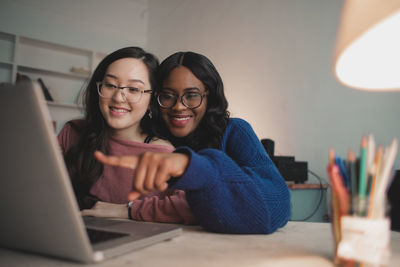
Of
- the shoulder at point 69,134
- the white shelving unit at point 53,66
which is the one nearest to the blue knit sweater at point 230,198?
the shoulder at point 69,134

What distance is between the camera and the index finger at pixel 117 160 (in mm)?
→ 477

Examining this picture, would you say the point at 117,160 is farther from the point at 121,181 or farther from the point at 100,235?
the point at 121,181

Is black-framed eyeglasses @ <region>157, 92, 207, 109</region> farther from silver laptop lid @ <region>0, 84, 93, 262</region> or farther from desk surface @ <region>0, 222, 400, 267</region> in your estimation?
silver laptop lid @ <region>0, 84, 93, 262</region>

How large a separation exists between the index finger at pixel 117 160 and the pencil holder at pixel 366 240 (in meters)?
0.32

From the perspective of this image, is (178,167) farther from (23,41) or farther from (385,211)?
(23,41)

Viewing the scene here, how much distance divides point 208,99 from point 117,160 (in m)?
0.84

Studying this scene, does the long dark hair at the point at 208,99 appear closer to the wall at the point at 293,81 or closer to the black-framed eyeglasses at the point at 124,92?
the black-framed eyeglasses at the point at 124,92

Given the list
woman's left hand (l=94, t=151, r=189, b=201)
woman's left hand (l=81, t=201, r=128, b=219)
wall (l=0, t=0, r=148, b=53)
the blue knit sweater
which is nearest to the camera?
woman's left hand (l=94, t=151, r=189, b=201)

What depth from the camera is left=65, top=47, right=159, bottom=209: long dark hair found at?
122cm

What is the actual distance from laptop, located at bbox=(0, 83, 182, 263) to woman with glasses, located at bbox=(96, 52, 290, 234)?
0.08m

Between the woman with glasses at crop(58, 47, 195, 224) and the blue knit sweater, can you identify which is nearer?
the blue knit sweater

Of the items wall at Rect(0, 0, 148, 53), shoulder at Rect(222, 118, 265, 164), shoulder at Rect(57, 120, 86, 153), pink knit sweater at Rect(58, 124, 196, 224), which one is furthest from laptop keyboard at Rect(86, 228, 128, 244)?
wall at Rect(0, 0, 148, 53)

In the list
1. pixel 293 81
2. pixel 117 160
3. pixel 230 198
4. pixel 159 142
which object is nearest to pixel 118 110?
pixel 159 142

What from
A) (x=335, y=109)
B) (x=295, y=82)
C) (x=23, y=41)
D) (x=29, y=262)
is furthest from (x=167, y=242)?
(x=23, y=41)
